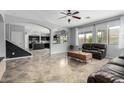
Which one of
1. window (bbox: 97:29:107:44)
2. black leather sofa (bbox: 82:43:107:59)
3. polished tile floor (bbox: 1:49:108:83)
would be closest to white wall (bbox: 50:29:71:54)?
black leather sofa (bbox: 82:43:107:59)

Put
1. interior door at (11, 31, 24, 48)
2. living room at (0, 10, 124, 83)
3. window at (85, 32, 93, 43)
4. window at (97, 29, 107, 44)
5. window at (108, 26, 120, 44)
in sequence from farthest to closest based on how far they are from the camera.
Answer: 1. window at (85, 32, 93, 43)
2. interior door at (11, 31, 24, 48)
3. window at (97, 29, 107, 44)
4. window at (108, 26, 120, 44)
5. living room at (0, 10, 124, 83)

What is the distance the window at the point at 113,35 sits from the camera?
18.4 feet

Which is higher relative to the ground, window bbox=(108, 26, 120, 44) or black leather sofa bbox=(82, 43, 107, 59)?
window bbox=(108, 26, 120, 44)

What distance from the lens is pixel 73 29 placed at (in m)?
8.80

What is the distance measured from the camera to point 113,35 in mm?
5848

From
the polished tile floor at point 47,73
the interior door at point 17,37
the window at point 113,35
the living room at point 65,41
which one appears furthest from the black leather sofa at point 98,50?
the interior door at point 17,37

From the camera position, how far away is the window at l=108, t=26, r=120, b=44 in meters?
5.60

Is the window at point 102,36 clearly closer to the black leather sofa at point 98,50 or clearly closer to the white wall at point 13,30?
the black leather sofa at point 98,50

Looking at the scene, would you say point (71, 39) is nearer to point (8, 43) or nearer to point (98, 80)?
point (8, 43)

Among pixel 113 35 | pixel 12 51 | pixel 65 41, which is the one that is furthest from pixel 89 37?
pixel 12 51

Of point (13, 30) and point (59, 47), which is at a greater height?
point (13, 30)

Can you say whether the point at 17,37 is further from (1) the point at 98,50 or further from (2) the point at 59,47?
(1) the point at 98,50

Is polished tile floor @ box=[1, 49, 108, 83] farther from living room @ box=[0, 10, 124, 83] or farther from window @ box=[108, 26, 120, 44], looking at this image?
window @ box=[108, 26, 120, 44]
